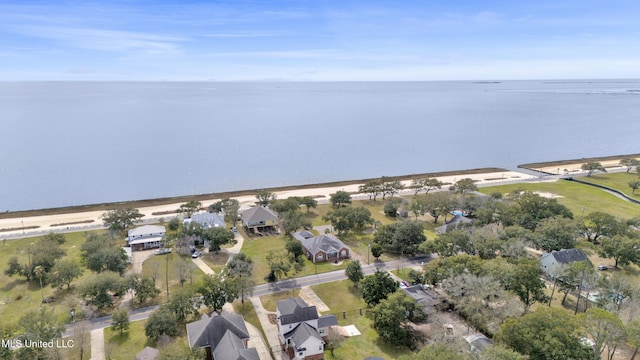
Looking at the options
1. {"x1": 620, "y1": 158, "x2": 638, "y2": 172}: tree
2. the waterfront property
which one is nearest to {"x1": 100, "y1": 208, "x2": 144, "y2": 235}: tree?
the waterfront property

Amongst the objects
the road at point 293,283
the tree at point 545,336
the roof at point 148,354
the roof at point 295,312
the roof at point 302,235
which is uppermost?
the tree at point 545,336

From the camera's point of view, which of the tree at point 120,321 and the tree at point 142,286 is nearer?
the tree at point 120,321

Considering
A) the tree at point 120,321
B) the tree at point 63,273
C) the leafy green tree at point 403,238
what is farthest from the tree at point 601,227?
the tree at point 63,273

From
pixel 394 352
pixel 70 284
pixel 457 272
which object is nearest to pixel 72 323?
pixel 70 284

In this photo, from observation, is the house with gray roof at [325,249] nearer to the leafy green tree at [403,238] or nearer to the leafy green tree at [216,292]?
the leafy green tree at [403,238]

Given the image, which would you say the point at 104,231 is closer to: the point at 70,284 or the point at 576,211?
the point at 70,284

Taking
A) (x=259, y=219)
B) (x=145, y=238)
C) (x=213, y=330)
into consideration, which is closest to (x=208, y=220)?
(x=259, y=219)
